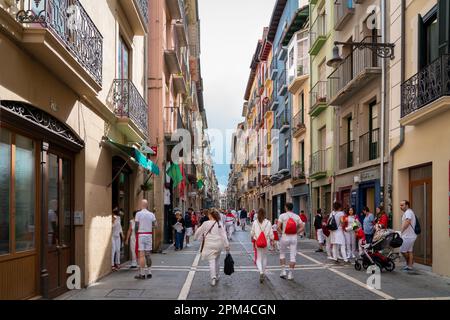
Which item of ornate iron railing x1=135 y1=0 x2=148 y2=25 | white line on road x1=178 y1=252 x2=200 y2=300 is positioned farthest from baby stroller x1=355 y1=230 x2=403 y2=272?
ornate iron railing x1=135 y1=0 x2=148 y2=25

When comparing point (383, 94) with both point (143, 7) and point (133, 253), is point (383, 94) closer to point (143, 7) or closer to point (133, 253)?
point (143, 7)

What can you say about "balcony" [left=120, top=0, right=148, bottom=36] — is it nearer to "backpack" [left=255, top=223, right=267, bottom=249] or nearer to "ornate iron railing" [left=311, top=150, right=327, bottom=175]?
"backpack" [left=255, top=223, right=267, bottom=249]

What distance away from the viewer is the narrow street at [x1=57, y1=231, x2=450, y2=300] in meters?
9.26

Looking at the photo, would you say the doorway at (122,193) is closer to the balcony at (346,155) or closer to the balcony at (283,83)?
the balcony at (346,155)

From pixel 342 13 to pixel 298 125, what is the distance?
9.80 meters

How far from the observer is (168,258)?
16.4m

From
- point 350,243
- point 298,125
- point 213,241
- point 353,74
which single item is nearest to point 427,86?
point 350,243

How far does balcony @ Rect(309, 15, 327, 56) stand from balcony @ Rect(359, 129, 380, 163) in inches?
306

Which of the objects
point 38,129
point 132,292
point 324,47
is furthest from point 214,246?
point 324,47

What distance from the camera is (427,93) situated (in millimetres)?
12516

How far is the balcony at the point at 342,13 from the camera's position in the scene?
794 inches

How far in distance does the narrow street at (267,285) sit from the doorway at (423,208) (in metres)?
0.71

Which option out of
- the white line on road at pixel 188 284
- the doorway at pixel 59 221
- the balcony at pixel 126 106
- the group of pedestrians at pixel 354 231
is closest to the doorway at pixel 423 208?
the group of pedestrians at pixel 354 231
